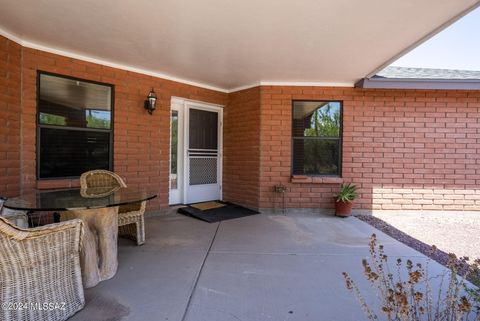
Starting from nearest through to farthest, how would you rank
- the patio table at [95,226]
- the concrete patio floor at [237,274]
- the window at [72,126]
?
the concrete patio floor at [237,274] → the patio table at [95,226] → the window at [72,126]

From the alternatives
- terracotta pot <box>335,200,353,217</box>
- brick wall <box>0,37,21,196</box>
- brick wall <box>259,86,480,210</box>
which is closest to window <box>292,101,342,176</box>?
brick wall <box>259,86,480,210</box>

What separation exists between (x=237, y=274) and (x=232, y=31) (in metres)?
2.61

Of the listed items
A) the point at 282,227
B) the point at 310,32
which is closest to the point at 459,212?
the point at 282,227

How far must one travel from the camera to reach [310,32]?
9.73 feet

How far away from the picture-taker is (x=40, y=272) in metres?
1.73

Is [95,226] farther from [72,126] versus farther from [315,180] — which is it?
[315,180]

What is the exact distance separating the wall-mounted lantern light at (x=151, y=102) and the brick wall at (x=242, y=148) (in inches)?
64.5

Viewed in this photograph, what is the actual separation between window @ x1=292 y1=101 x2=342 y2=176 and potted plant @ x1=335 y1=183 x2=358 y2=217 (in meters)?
0.41

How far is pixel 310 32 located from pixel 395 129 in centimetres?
291

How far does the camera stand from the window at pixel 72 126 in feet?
11.8

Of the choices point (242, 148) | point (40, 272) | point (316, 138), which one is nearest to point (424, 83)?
point (316, 138)

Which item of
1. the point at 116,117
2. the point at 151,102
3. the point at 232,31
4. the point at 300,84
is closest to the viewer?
the point at 232,31

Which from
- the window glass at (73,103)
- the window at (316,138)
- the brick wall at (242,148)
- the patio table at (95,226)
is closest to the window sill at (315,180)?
the window at (316,138)

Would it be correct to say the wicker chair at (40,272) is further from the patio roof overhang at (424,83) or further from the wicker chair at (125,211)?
the patio roof overhang at (424,83)
